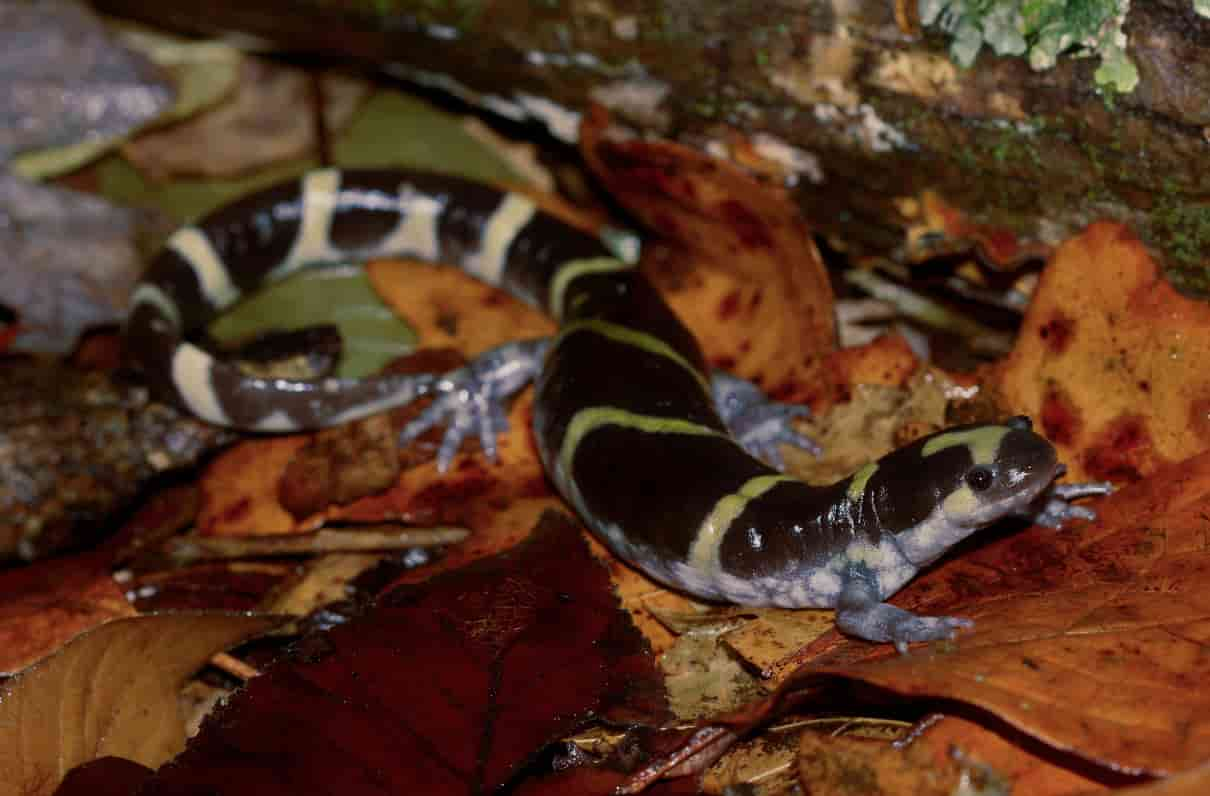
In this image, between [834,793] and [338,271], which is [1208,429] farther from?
[338,271]

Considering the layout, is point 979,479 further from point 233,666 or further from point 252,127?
point 252,127

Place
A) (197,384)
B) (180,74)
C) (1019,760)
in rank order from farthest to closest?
1. (180,74)
2. (197,384)
3. (1019,760)

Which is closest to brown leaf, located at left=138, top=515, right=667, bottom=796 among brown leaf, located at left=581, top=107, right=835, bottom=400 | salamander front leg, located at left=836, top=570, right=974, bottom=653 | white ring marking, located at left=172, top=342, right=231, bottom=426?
salamander front leg, located at left=836, top=570, right=974, bottom=653

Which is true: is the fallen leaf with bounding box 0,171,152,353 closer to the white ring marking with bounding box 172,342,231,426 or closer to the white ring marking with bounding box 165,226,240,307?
the white ring marking with bounding box 165,226,240,307

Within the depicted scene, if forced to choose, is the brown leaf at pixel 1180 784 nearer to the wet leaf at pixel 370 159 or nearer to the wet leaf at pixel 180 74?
the wet leaf at pixel 370 159

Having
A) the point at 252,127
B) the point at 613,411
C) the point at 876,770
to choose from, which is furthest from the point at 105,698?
the point at 252,127

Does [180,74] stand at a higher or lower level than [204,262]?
higher

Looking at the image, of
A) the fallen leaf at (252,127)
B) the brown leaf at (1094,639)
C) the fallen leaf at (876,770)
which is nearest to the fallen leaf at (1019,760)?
the fallen leaf at (876,770)
